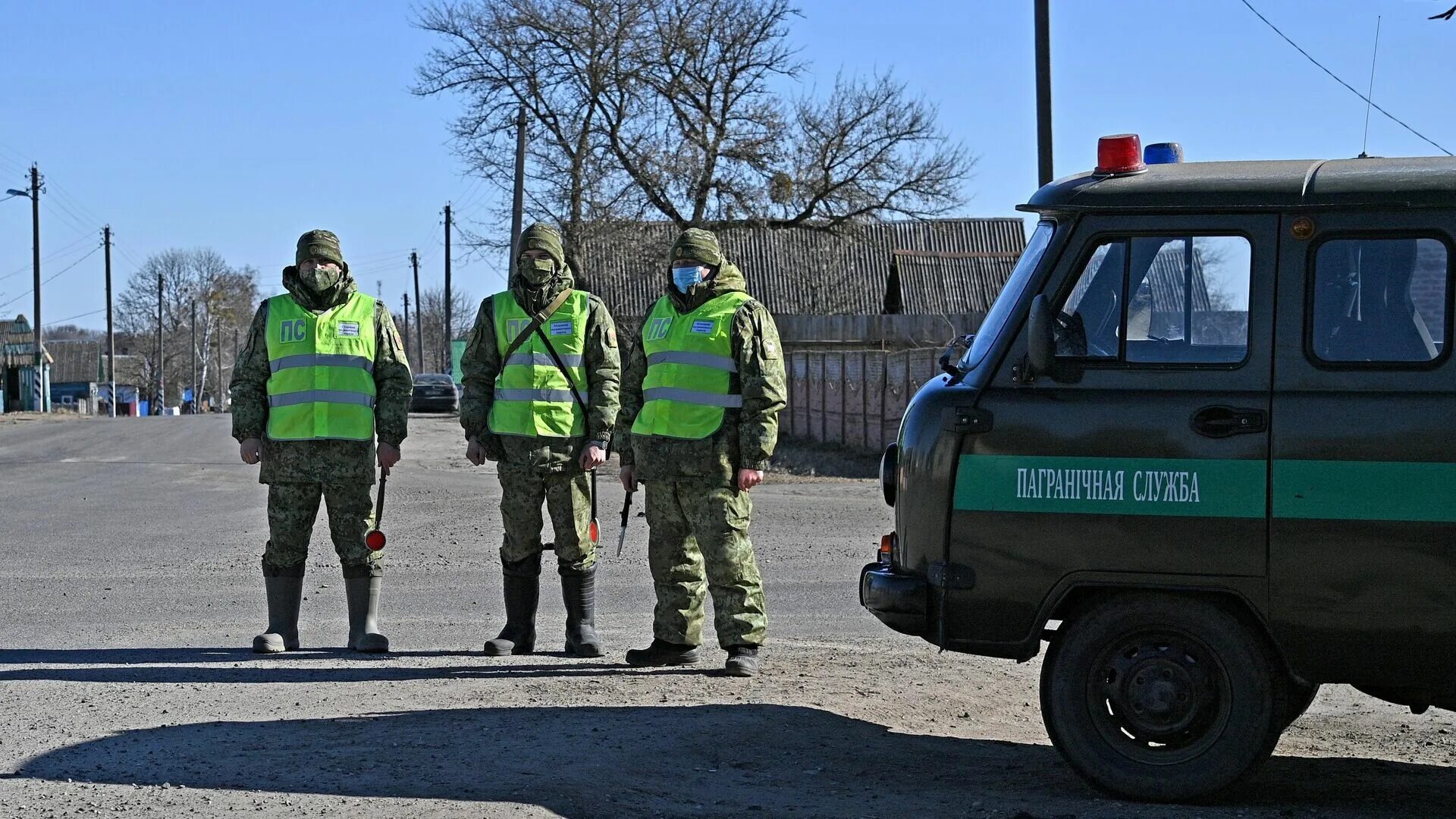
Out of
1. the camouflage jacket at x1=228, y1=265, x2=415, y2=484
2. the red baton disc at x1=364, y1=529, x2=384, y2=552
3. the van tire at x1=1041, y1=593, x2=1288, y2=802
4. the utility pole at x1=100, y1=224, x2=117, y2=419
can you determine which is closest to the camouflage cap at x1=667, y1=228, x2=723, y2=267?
the camouflage jacket at x1=228, y1=265, x2=415, y2=484

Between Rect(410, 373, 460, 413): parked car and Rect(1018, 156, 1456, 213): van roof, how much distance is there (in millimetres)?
47595

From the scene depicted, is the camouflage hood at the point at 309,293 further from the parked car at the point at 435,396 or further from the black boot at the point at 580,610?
the parked car at the point at 435,396

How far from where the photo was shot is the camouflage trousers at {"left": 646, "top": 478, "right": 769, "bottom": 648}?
303 inches

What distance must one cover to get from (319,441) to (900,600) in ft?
12.0

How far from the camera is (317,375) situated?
27.4ft

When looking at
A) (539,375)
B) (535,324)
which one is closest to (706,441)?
(539,375)

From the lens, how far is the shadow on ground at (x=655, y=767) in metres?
5.51

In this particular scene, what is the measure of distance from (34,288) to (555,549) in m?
60.2

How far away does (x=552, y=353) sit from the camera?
8.27 metres

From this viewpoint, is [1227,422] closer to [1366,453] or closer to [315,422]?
[1366,453]

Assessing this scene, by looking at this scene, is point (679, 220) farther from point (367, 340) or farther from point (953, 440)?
point (953, 440)

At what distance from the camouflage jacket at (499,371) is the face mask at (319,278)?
756mm

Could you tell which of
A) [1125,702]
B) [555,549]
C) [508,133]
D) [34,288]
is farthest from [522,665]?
[34,288]

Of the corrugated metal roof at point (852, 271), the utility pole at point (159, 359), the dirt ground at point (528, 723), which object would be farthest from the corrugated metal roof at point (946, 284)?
the utility pole at point (159, 359)
